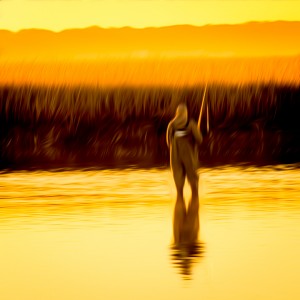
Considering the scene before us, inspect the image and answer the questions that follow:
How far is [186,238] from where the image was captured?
1195 centimetres

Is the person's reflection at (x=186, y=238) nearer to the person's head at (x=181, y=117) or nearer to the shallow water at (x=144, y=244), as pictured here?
the shallow water at (x=144, y=244)

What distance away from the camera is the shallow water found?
908 cm

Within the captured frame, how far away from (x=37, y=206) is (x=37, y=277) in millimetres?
5857

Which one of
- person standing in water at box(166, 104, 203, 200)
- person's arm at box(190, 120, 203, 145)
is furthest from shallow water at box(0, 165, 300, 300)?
person's arm at box(190, 120, 203, 145)

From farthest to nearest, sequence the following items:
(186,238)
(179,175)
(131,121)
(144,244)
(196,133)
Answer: (131,121)
(179,175)
(196,133)
(186,238)
(144,244)

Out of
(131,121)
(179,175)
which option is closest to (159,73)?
(131,121)

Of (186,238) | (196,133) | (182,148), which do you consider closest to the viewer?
(186,238)

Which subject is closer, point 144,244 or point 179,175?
point 144,244

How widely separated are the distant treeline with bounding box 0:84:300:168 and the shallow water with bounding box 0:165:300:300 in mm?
9805

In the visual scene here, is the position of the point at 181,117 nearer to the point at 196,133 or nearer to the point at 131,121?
the point at 196,133

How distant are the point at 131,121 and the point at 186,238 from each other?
19170 millimetres

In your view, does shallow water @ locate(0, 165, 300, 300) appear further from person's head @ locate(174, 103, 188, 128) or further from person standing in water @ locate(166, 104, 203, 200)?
person's head @ locate(174, 103, 188, 128)

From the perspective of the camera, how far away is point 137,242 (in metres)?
11.5

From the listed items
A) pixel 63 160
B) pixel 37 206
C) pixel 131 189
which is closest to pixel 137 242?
pixel 37 206
